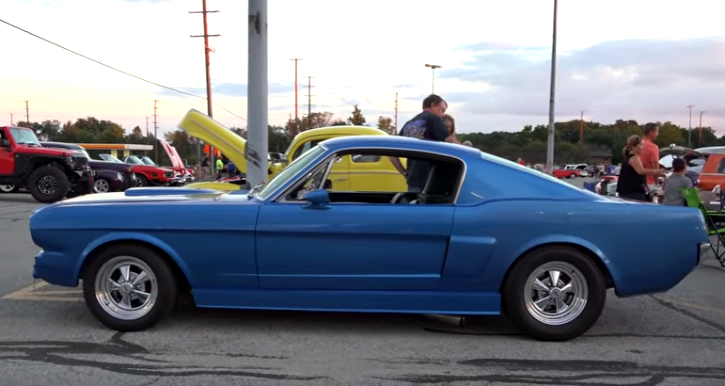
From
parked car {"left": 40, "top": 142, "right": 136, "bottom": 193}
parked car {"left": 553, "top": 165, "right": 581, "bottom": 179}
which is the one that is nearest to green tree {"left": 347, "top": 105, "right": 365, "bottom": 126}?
parked car {"left": 553, "top": 165, "right": 581, "bottom": 179}

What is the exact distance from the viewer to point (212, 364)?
3.80 meters

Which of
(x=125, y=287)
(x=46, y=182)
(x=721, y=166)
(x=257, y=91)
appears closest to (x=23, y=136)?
(x=46, y=182)

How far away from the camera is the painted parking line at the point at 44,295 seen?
205 inches

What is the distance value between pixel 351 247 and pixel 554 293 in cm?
151

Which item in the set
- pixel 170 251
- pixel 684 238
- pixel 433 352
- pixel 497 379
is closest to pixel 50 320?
pixel 170 251

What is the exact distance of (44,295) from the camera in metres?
5.34

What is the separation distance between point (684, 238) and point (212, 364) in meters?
3.39

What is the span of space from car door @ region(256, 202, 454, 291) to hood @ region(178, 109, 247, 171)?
504 cm

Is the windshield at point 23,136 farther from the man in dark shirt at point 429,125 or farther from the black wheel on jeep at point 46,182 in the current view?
the man in dark shirt at point 429,125

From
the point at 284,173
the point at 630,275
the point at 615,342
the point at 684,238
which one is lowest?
the point at 615,342

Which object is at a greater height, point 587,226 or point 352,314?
point 587,226

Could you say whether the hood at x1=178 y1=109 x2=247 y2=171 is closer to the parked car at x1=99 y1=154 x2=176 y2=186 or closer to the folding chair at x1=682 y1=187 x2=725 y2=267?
the folding chair at x1=682 y1=187 x2=725 y2=267

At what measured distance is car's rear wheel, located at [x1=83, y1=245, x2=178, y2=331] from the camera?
4.27 meters

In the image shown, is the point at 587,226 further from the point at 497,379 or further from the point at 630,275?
the point at 497,379
